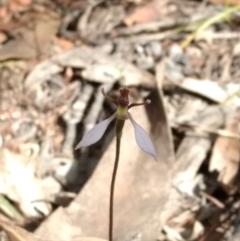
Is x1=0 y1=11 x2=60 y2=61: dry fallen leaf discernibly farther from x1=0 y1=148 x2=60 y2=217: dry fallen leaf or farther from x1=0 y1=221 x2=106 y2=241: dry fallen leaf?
x1=0 y1=221 x2=106 y2=241: dry fallen leaf

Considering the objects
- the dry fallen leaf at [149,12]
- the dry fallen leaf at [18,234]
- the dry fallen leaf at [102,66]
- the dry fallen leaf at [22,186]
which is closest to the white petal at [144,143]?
the dry fallen leaf at [18,234]

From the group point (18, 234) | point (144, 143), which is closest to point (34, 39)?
point (18, 234)

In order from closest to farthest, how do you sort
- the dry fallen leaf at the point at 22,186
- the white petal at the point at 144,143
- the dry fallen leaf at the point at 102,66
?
the white petal at the point at 144,143
the dry fallen leaf at the point at 22,186
the dry fallen leaf at the point at 102,66

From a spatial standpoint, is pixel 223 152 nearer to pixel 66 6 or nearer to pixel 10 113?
pixel 10 113

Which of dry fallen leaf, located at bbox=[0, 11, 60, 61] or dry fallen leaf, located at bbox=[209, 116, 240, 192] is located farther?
dry fallen leaf, located at bbox=[0, 11, 60, 61]

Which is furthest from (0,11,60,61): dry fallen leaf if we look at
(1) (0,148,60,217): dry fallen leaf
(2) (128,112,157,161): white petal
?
(2) (128,112,157,161): white petal

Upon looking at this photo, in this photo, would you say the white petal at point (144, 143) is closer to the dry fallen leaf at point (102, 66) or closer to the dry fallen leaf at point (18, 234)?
the dry fallen leaf at point (18, 234)

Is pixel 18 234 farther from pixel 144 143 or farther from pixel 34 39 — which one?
pixel 34 39

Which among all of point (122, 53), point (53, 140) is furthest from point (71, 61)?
point (53, 140)

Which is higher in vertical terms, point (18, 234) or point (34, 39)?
point (18, 234)

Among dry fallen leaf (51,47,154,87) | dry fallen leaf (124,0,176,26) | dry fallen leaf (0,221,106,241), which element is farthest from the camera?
dry fallen leaf (124,0,176,26)
